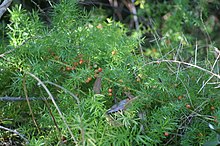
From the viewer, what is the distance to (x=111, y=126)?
1043 millimetres

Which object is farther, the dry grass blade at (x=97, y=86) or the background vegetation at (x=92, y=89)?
the dry grass blade at (x=97, y=86)

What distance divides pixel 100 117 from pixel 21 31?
38 cm

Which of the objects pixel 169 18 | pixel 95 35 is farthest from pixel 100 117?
pixel 169 18

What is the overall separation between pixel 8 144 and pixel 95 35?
1.40ft

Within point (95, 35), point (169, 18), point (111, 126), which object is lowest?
point (169, 18)

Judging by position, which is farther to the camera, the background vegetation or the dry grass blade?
the dry grass blade

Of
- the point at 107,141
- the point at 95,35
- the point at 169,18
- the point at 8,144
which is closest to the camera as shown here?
the point at 107,141

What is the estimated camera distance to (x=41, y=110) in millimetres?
1248

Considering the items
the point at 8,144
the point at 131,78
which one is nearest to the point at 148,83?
the point at 131,78

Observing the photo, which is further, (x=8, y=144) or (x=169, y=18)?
(x=169, y=18)

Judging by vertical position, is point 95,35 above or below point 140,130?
above

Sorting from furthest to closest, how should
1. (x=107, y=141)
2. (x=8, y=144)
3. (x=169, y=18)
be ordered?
1. (x=169, y=18)
2. (x=8, y=144)
3. (x=107, y=141)

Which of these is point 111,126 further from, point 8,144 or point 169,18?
point 169,18

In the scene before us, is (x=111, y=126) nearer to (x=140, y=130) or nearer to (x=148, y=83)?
(x=140, y=130)
